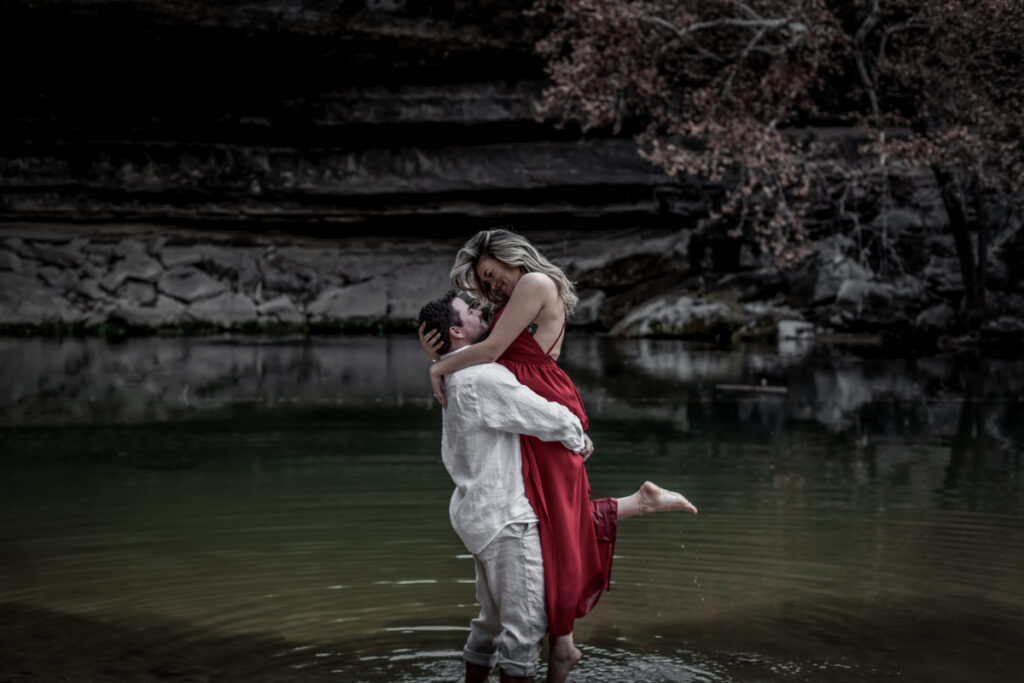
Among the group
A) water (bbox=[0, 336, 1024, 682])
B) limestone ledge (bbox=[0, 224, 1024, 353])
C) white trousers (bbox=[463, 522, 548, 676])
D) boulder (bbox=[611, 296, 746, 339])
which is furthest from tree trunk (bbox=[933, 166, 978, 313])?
white trousers (bbox=[463, 522, 548, 676])

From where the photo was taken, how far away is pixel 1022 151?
15.9 meters

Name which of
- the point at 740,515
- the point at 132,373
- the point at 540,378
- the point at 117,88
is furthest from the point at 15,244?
the point at 540,378

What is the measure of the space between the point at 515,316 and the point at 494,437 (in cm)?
36

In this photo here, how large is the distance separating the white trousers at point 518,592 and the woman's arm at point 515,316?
0.51m

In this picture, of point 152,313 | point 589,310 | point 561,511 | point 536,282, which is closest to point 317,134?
point 152,313

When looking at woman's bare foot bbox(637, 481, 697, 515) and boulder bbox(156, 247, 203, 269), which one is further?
boulder bbox(156, 247, 203, 269)

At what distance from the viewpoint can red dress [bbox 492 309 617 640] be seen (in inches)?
143

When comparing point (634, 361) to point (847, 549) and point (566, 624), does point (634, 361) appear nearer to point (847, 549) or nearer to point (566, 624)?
point (847, 549)

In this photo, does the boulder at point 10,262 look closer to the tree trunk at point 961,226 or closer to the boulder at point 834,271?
the boulder at point 834,271

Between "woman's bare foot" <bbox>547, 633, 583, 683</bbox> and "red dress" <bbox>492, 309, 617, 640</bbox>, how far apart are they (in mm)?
38

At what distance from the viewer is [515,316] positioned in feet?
12.1

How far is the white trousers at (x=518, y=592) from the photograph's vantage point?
3582mm

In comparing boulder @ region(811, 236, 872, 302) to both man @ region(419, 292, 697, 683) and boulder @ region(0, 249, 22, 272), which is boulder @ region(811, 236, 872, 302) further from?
man @ region(419, 292, 697, 683)

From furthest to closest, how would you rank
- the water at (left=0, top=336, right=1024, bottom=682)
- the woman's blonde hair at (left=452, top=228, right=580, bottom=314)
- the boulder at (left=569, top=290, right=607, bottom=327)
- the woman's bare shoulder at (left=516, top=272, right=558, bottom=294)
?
the boulder at (left=569, top=290, right=607, bottom=327), the water at (left=0, top=336, right=1024, bottom=682), the woman's blonde hair at (left=452, top=228, right=580, bottom=314), the woman's bare shoulder at (left=516, top=272, right=558, bottom=294)
